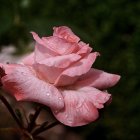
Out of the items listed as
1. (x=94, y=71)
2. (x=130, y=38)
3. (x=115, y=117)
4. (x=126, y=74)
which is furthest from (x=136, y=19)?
(x=94, y=71)

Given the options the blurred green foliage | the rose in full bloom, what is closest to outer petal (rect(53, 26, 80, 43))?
the rose in full bloom

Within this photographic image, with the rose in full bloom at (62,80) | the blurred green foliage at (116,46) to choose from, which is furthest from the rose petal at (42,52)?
the blurred green foliage at (116,46)

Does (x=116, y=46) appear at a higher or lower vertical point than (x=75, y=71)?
lower

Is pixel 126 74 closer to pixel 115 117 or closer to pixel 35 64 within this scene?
pixel 115 117

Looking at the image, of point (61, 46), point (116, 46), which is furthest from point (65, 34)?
point (116, 46)

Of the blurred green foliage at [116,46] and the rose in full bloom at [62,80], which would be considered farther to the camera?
the blurred green foliage at [116,46]

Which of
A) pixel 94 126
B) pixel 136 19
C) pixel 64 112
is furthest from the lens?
pixel 94 126

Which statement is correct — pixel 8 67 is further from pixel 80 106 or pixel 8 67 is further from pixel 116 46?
pixel 116 46

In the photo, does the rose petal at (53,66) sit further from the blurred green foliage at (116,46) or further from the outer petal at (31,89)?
the blurred green foliage at (116,46)
